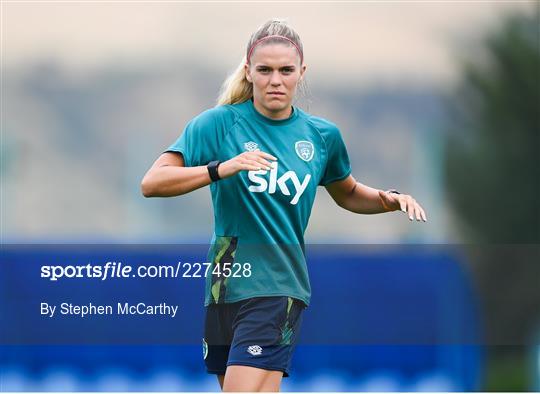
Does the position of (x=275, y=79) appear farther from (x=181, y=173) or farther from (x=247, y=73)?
(x=181, y=173)

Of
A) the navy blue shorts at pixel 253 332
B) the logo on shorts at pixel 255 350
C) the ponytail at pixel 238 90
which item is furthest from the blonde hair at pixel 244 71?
the logo on shorts at pixel 255 350

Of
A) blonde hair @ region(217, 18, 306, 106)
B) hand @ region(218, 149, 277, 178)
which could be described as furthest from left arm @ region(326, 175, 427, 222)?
hand @ region(218, 149, 277, 178)

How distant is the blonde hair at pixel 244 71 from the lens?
4.38 metres

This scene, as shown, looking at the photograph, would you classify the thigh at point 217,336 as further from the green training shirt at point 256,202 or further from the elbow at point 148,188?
the elbow at point 148,188

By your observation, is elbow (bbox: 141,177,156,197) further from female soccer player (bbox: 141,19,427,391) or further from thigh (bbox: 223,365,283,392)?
thigh (bbox: 223,365,283,392)

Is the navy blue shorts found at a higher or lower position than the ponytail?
lower

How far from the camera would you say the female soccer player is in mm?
4258

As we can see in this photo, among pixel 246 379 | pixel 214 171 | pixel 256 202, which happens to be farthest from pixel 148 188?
pixel 246 379

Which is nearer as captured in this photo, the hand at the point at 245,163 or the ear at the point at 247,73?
the hand at the point at 245,163

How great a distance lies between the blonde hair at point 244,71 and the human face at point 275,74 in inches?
1.8

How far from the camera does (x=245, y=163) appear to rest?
404cm

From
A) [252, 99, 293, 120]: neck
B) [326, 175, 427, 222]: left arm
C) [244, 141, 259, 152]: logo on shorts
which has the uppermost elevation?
[252, 99, 293, 120]: neck

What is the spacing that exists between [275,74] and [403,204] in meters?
0.73

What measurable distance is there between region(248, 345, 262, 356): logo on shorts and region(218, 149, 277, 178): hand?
0.67 meters
